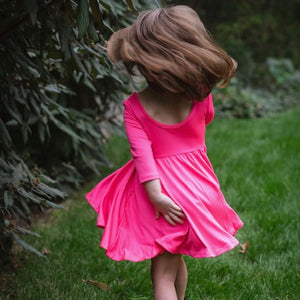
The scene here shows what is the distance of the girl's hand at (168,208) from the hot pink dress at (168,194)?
24 millimetres

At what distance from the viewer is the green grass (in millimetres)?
2537

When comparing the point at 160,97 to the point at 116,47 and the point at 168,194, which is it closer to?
the point at 116,47

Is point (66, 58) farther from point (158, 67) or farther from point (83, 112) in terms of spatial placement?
point (83, 112)

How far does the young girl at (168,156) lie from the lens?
1820mm

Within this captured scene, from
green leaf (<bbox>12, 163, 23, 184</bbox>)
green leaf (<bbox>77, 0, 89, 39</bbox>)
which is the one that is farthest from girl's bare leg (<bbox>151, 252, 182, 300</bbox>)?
green leaf (<bbox>77, 0, 89, 39</bbox>)

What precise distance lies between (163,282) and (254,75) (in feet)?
29.9

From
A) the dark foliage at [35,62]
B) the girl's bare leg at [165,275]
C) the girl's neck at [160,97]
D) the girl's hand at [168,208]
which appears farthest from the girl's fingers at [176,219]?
the dark foliage at [35,62]

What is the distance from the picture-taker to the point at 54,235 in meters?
3.27

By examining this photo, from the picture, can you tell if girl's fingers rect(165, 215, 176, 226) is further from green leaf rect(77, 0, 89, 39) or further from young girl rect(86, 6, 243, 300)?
green leaf rect(77, 0, 89, 39)

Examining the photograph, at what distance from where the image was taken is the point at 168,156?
198cm

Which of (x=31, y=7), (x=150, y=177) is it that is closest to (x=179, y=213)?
(x=150, y=177)

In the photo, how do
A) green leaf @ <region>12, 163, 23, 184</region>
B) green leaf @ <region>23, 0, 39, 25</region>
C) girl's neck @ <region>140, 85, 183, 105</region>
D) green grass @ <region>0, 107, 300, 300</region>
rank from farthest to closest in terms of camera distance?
green grass @ <region>0, 107, 300, 300</region>, green leaf @ <region>12, 163, 23, 184</region>, girl's neck @ <region>140, 85, 183, 105</region>, green leaf @ <region>23, 0, 39, 25</region>

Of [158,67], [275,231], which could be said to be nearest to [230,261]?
[275,231]

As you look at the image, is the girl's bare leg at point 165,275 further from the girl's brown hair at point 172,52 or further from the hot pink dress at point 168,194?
the girl's brown hair at point 172,52
